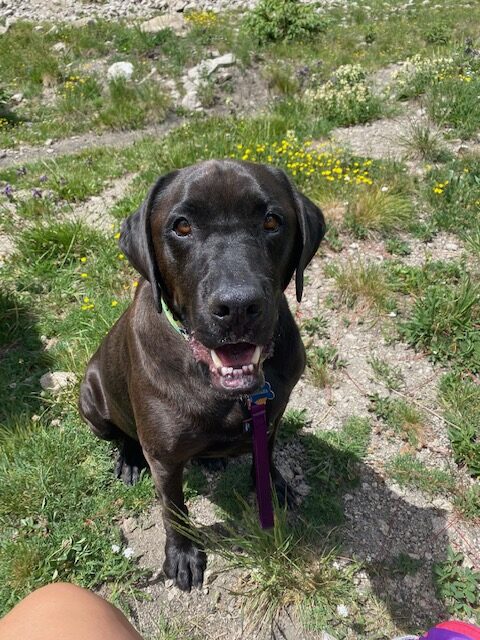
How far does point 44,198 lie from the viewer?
5219 millimetres

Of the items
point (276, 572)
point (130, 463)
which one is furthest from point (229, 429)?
point (130, 463)

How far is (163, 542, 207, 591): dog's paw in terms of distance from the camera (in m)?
2.56

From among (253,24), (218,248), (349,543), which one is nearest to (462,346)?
(349,543)

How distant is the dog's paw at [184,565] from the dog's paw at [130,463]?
53cm

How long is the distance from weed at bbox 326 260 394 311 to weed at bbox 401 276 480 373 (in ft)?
0.95

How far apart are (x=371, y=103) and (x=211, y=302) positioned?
568cm

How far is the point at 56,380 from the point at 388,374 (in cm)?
240

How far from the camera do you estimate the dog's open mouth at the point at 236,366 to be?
1.88 m

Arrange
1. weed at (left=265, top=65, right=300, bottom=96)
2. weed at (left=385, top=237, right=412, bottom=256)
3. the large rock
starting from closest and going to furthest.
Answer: weed at (left=385, top=237, right=412, bottom=256)
weed at (left=265, top=65, right=300, bottom=96)
the large rock

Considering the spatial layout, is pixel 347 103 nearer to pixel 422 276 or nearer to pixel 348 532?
pixel 422 276

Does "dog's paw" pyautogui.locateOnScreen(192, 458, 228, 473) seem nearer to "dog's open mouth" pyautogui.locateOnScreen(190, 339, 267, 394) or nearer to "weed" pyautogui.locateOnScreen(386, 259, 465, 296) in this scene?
"dog's open mouth" pyautogui.locateOnScreen(190, 339, 267, 394)

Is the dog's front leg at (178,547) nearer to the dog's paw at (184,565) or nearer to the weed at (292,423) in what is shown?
the dog's paw at (184,565)

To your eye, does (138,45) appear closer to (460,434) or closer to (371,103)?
(371,103)

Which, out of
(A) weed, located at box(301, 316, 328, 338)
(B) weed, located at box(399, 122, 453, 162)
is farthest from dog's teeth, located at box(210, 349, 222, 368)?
(B) weed, located at box(399, 122, 453, 162)
